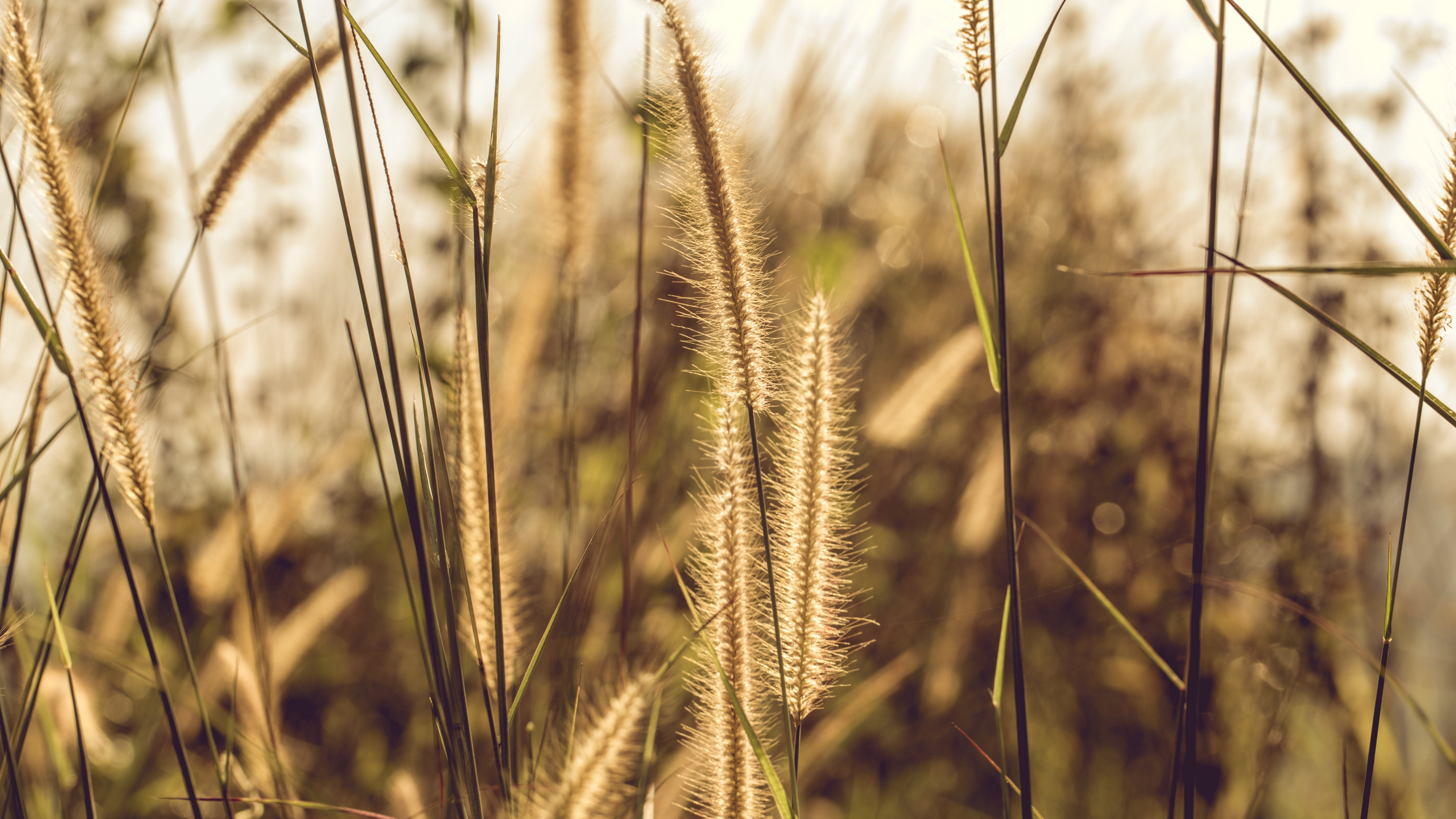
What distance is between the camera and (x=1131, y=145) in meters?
2.38

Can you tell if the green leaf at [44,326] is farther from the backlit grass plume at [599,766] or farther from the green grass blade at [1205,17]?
→ the green grass blade at [1205,17]

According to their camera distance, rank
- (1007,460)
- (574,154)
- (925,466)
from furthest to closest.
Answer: (925,466)
(574,154)
(1007,460)

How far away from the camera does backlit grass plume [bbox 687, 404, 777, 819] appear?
2.06ft

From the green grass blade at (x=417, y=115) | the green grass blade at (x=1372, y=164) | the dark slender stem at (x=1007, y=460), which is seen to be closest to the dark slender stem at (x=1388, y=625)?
the green grass blade at (x=1372, y=164)

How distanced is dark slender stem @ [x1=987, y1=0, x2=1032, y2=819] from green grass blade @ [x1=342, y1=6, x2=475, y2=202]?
355 mm

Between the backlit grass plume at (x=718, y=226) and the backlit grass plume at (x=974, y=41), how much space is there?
0.19m

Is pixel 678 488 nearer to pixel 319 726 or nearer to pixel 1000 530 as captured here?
pixel 1000 530

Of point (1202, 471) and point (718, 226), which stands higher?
point (718, 226)

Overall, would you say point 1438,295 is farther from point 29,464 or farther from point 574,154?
point 29,464

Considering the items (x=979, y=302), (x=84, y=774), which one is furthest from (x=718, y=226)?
(x=84, y=774)

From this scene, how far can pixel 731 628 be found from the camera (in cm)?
63

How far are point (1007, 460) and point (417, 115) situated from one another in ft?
1.51

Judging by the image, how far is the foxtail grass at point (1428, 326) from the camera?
0.60 meters

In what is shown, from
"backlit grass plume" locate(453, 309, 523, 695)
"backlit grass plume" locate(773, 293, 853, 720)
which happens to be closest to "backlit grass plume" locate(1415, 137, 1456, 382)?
"backlit grass plume" locate(773, 293, 853, 720)
